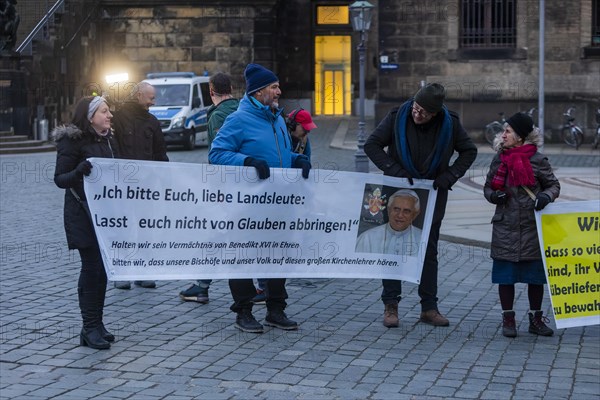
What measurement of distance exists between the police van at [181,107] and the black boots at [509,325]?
71.5ft

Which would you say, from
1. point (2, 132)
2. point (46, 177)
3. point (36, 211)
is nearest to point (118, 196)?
point (36, 211)

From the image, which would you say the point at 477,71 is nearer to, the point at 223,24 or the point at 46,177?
the point at 223,24

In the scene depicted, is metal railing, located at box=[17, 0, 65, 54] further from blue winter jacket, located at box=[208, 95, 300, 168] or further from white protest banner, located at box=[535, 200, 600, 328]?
white protest banner, located at box=[535, 200, 600, 328]

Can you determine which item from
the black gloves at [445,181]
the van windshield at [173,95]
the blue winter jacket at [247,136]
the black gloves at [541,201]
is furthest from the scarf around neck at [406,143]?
the van windshield at [173,95]

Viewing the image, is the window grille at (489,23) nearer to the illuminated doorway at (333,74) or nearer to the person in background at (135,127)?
the illuminated doorway at (333,74)

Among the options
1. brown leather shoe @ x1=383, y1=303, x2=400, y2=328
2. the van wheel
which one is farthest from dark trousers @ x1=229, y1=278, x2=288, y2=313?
the van wheel

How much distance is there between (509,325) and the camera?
847 centimetres

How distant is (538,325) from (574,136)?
827 inches

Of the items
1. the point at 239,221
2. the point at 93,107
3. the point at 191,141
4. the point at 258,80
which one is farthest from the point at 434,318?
the point at 191,141

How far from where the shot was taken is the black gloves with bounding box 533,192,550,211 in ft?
27.2

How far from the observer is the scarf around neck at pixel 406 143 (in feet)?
28.8

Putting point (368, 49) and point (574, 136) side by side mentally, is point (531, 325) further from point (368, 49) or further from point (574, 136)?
point (368, 49)

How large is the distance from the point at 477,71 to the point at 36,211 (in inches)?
674

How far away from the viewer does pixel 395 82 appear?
3189cm
